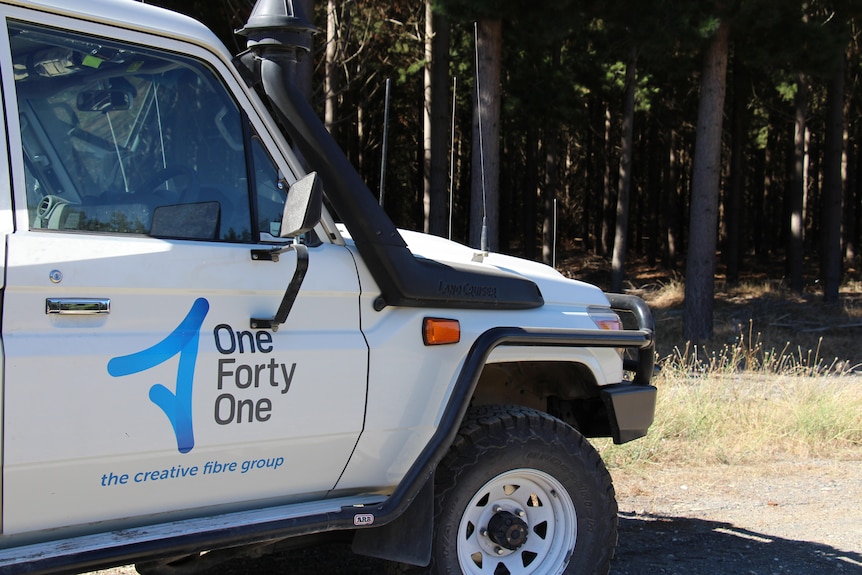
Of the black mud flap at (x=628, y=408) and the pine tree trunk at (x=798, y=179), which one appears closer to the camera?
the black mud flap at (x=628, y=408)

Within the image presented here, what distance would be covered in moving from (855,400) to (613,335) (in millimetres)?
5631

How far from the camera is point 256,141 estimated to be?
3307 mm

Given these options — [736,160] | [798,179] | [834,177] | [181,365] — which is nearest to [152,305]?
[181,365]

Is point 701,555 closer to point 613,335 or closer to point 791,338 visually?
point 613,335

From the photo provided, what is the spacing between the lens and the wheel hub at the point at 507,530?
3.74 m

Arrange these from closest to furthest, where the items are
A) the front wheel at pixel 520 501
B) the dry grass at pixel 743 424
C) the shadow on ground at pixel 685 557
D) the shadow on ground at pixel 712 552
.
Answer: the front wheel at pixel 520 501 → the shadow on ground at pixel 685 557 → the shadow on ground at pixel 712 552 → the dry grass at pixel 743 424

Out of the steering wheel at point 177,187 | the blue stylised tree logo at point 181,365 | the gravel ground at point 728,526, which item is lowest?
the gravel ground at point 728,526

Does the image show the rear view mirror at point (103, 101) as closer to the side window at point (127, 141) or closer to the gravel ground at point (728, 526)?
the side window at point (127, 141)

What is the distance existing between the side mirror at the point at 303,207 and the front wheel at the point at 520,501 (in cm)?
128

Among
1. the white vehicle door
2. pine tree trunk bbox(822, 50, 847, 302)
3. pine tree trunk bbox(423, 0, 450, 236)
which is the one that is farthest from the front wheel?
pine tree trunk bbox(822, 50, 847, 302)

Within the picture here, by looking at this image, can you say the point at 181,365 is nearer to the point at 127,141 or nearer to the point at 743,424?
the point at 127,141

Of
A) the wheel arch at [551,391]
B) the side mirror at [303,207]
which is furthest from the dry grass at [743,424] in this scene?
the side mirror at [303,207]

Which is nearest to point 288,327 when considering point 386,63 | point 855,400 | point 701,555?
point 701,555

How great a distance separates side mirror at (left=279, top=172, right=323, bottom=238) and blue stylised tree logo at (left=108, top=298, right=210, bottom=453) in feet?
1.31
